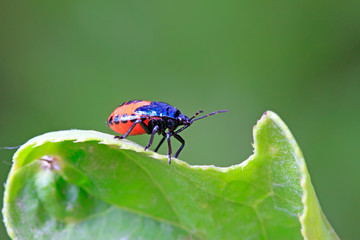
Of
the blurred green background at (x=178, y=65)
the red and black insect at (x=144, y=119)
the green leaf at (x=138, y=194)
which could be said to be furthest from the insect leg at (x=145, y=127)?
the blurred green background at (x=178, y=65)

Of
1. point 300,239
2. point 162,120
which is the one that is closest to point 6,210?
point 300,239

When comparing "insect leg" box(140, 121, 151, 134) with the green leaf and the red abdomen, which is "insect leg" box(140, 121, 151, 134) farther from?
the green leaf

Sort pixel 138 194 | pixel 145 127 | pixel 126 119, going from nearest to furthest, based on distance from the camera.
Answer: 1. pixel 138 194
2. pixel 126 119
3. pixel 145 127

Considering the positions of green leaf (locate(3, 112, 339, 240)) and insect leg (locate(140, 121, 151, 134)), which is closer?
green leaf (locate(3, 112, 339, 240))

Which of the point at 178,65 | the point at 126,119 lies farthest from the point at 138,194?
the point at 178,65

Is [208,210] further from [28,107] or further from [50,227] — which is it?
[28,107]

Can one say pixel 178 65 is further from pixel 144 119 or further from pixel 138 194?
pixel 138 194

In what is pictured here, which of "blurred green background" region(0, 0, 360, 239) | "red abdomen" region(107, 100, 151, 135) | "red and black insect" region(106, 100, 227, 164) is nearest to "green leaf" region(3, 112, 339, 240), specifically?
"red and black insect" region(106, 100, 227, 164)
